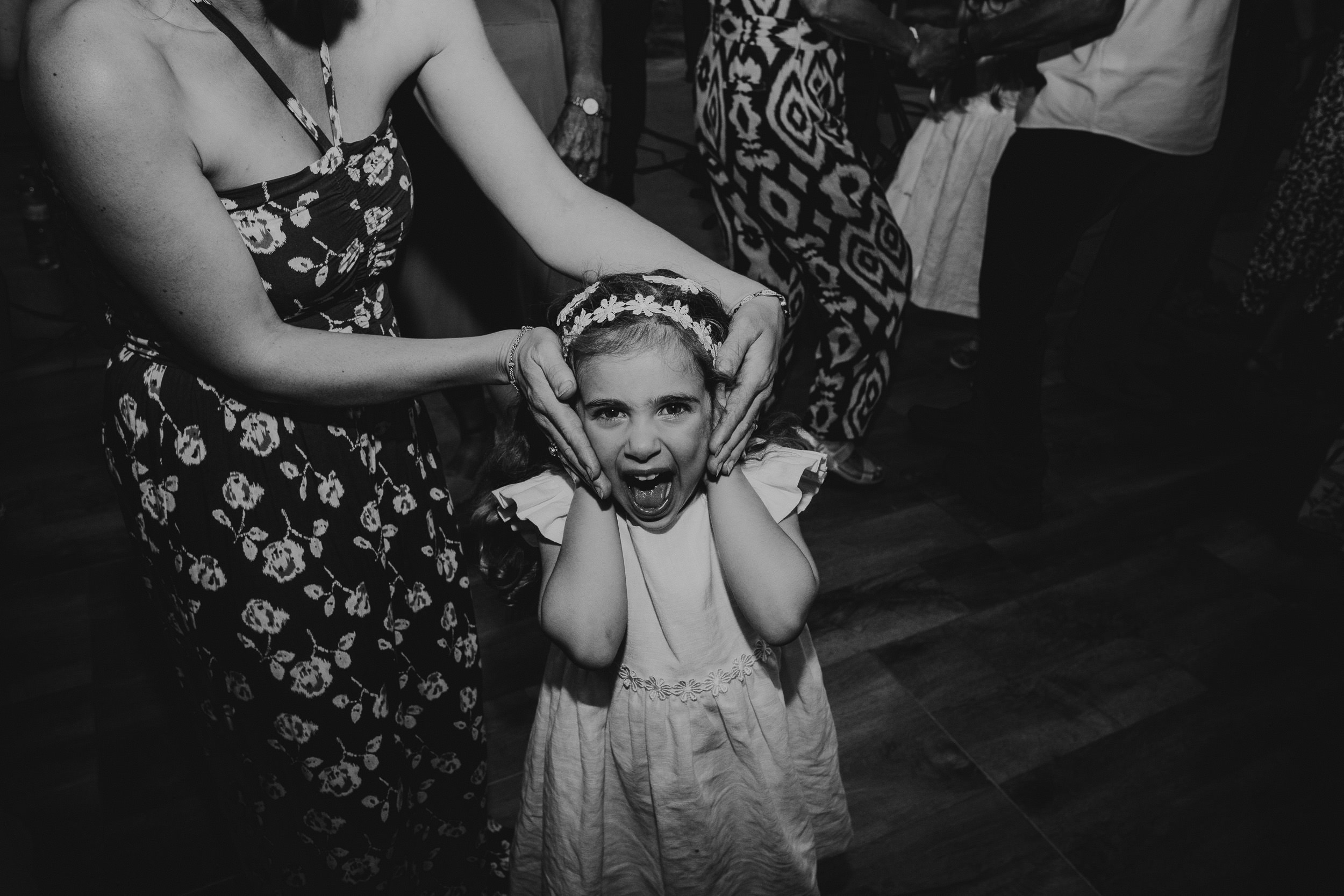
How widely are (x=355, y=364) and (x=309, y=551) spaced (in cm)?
30

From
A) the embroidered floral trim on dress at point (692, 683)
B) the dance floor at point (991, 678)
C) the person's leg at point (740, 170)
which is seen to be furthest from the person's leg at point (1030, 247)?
the embroidered floral trim on dress at point (692, 683)

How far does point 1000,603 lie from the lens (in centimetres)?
259

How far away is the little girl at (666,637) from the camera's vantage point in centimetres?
124

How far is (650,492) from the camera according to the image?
4.03 feet

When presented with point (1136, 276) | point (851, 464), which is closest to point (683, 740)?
point (851, 464)

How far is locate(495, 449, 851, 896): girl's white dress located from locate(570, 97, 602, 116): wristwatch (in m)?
1.18

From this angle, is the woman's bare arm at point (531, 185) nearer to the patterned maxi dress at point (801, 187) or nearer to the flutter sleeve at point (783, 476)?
the flutter sleeve at point (783, 476)

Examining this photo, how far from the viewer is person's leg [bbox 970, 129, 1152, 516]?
2.41m

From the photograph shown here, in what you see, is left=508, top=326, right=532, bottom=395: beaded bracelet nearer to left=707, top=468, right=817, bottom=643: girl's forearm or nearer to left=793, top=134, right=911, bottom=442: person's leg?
left=707, top=468, right=817, bottom=643: girl's forearm

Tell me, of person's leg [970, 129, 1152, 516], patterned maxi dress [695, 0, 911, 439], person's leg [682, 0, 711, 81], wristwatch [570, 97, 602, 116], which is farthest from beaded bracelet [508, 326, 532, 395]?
person's leg [682, 0, 711, 81]

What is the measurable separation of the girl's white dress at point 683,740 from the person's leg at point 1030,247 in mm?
1414

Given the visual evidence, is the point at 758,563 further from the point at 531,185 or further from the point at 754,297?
the point at 531,185

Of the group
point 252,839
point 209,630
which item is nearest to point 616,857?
point 252,839

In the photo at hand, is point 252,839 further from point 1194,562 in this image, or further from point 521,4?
point 1194,562
